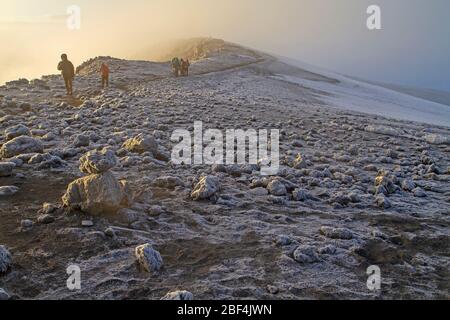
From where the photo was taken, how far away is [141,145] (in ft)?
34.1

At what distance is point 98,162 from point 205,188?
2084mm

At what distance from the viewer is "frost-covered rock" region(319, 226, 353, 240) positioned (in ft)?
20.6

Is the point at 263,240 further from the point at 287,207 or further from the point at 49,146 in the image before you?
the point at 49,146

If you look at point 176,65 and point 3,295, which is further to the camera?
point 176,65

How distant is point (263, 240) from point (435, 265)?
240 cm

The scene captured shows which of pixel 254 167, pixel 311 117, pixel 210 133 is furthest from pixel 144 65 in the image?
pixel 254 167

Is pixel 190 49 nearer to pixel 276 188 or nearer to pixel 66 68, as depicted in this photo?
pixel 66 68

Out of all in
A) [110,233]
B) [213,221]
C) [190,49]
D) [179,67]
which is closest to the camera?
[110,233]

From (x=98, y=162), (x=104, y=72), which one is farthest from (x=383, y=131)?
(x=104, y=72)

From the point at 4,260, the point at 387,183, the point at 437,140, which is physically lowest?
the point at 4,260

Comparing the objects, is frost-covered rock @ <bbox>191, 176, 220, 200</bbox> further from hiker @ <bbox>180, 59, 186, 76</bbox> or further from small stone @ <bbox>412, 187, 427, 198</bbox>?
hiker @ <bbox>180, 59, 186, 76</bbox>

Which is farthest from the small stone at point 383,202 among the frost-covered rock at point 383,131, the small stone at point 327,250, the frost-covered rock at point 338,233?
the frost-covered rock at point 383,131

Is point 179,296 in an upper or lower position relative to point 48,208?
lower

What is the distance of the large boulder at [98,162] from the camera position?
6578mm
